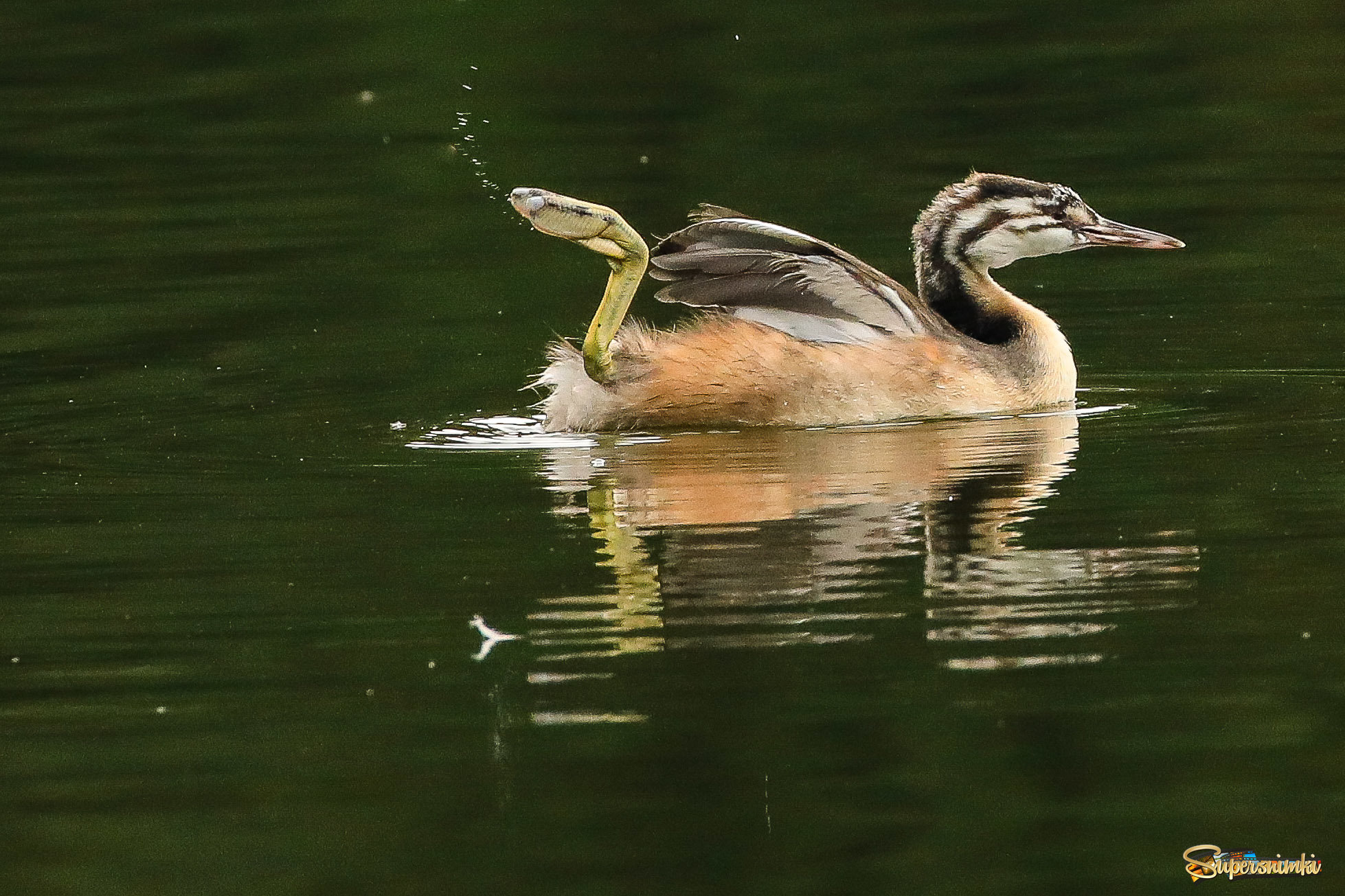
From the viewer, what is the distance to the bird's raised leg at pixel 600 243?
10.5m

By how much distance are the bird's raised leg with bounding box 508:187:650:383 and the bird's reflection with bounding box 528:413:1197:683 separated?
45cm

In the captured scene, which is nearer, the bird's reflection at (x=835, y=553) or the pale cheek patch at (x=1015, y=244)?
the bird's reflection at (x=835, y=553)

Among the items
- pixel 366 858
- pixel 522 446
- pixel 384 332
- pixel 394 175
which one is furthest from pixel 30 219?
pixel 366 858

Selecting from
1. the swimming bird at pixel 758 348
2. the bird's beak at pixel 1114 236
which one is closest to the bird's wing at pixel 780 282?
the swimming bird at pixel 758 348

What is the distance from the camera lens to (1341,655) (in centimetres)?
698

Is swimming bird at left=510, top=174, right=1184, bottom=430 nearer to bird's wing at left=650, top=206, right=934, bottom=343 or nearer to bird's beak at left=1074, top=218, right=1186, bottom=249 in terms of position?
bird's wing at left=650, top=206, right=934, bottom=343

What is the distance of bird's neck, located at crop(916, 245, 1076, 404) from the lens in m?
11.6

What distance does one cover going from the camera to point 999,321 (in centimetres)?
1198

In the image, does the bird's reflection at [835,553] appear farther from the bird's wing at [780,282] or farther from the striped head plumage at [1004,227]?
the striped head plumage at [1004,227]

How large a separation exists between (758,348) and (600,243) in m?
0.89

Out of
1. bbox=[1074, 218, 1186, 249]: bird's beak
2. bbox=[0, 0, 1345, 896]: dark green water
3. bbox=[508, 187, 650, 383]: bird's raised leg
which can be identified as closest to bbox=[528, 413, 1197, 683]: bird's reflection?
bbox=[0, 0, 1345, 896]: dark green water

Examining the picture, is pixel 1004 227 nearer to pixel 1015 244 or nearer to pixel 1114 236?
pixel 1015 244

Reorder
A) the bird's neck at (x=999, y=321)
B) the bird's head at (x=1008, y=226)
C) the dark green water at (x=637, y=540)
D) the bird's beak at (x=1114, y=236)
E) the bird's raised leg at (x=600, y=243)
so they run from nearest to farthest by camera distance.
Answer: the dark green water at (x=637, y=540)
the bird's raised leg at (x=600, y=243)
the bird's neck at (x=999, y=321)
the bird's head at (x=1008, y=226)
the bird's beak at (x=1114, y=236)

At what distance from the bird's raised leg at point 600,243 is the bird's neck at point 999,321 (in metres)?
1.86
